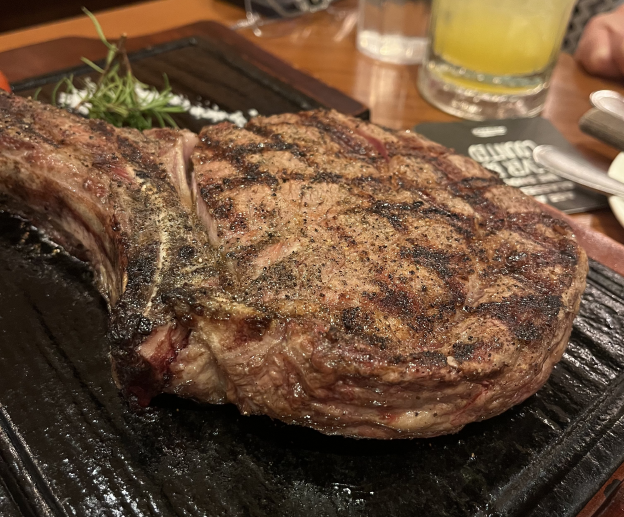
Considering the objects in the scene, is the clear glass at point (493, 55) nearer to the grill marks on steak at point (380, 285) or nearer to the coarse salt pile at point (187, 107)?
the coarse salt pile at point (187, 107)

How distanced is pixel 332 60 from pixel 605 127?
1971mm

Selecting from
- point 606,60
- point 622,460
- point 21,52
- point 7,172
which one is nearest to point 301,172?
point 7,172

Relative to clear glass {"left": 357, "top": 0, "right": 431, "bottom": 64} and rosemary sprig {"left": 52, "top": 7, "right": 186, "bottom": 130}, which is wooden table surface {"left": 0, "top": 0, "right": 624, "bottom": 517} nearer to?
clear glass {"left": 357, "top": 0, "right": 431, "bottom": 64}

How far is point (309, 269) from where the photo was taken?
1627mm

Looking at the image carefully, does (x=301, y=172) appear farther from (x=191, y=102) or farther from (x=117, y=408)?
(x=191, y=102)

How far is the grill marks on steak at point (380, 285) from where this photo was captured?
59.1 inches

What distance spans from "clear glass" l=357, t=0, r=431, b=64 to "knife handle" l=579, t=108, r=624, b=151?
1.37 m

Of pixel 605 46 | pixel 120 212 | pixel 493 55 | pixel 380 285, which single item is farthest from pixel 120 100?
pixel 605 46

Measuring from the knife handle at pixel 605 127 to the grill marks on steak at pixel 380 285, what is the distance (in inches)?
53.7

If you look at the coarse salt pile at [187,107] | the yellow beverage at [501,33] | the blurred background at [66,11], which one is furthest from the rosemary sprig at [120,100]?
the blurred background at [66,11]

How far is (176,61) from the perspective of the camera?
3.42m

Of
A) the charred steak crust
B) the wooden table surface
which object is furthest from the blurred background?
the charred steak crust

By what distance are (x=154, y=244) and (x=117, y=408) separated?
515mm

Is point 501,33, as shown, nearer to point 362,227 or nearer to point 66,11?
point 362,227
